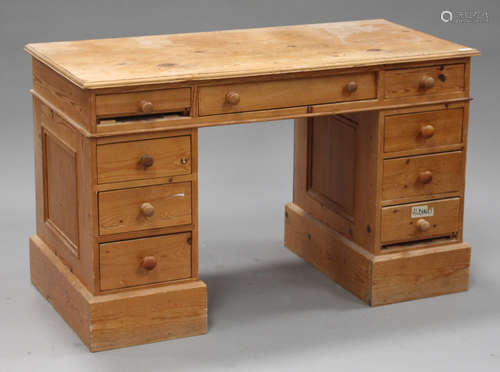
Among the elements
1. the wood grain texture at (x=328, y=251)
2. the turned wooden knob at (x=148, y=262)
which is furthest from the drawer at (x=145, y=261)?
the wood grain texture at (x=328, y=251)

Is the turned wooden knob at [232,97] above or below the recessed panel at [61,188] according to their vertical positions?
above

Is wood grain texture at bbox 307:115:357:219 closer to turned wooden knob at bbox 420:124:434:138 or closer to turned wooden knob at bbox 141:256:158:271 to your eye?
turned wooden knob at bbox 420:124:434:138

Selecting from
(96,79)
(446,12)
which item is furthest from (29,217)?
(446,12)

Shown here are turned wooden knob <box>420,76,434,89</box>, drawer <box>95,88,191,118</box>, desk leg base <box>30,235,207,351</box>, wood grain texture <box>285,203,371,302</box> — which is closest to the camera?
drawer <box>95,88,191,118</box>

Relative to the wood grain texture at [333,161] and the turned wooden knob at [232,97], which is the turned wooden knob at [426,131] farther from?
the turned wooden knob at [232,97]

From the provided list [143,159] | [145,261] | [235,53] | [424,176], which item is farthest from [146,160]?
[424,176]

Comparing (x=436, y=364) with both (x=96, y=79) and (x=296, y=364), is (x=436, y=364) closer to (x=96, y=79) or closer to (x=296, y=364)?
(x=296, y=364)

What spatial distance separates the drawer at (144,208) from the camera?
427 cm

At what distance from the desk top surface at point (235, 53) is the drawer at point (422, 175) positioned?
0.42 m

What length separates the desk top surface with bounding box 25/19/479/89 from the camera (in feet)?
13.9

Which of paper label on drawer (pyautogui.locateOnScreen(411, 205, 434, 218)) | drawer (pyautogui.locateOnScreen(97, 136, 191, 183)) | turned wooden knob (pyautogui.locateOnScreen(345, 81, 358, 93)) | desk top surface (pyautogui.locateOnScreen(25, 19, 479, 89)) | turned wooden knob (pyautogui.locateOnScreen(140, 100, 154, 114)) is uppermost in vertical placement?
desk top surface (pyautogui.locateOnScreen(25, 19, 479, 89))

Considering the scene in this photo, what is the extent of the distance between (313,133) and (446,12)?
223cm

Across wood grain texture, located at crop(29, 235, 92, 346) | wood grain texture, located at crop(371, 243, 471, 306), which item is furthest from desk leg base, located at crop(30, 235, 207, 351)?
wood grain texture, located at crop(371, 243, 471, 306)

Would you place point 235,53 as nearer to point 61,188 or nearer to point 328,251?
point 61,188
